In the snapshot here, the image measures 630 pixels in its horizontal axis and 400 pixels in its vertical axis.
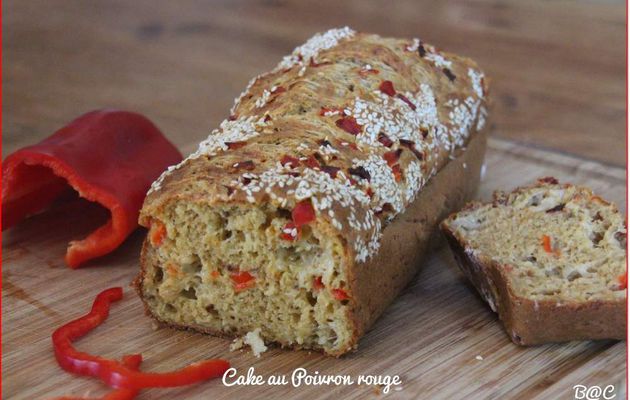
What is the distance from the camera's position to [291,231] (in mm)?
3971

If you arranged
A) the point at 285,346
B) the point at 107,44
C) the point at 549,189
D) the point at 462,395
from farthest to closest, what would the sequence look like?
the point at 107,44, the point at 549,189, the point at 285,346, the point at 462,395

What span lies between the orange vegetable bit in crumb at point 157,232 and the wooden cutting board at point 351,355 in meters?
0.46

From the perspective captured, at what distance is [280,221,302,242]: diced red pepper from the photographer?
397 cm

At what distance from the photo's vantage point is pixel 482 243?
461 cm

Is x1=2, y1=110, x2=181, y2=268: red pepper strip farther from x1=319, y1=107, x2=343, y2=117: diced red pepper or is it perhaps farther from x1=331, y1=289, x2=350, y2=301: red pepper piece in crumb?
x1=331, y1=289, x2=350, y2=301: red pepper piece in crumb

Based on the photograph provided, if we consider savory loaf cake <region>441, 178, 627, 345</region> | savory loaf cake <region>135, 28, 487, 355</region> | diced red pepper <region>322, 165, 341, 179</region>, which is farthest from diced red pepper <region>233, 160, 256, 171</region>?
savory loaf cake <region>441, 178, 627, 345</region>

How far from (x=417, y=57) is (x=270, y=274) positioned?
5.50 ft

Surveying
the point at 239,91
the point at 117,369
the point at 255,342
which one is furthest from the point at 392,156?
the point at 239,91

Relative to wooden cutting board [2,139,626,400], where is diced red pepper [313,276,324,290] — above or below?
above

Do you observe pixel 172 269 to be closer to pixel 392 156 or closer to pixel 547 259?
pixel 392 156

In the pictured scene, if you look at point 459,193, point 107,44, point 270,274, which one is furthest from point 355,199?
point 107,44

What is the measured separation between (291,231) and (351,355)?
2.11 feet

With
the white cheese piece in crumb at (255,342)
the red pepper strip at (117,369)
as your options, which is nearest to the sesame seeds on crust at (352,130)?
the white cheese piece in crumb at (255,342)

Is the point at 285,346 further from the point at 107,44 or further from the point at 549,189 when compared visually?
the point at 107,44
